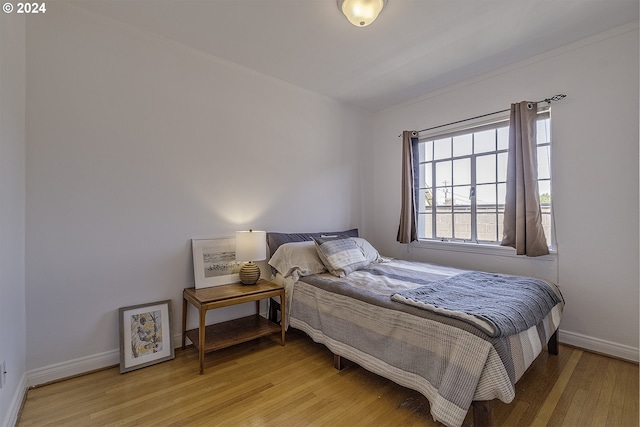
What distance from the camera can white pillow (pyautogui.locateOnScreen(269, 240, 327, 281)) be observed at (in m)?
2.61

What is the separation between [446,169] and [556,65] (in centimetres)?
130

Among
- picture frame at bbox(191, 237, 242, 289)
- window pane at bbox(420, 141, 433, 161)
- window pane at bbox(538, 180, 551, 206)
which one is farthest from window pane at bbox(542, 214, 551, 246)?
picture frame at bbox(191, 237, 242, 289)

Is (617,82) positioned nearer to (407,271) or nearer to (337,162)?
(407,271)

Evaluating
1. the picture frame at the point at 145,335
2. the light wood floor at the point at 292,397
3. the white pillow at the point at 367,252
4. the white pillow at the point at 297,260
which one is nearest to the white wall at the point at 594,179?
the light wood floor at the point at 292,397

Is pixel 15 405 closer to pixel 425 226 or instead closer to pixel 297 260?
pixel 297 260

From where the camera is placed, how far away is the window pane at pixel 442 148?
132 inches

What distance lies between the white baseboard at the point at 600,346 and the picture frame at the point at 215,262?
9.61 feet

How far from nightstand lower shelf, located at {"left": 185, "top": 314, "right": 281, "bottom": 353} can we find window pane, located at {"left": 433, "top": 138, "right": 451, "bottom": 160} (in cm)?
264

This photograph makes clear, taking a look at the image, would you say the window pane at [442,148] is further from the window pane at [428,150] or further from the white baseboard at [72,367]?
the white baseboard at [72,367]

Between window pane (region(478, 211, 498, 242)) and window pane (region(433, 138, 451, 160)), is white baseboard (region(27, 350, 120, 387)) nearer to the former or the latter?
window pane (region(478, 211, 498, 242))

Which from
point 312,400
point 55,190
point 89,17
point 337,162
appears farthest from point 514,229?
point 89,17

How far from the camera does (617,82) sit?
7.35ft

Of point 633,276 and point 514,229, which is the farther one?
point 514,229

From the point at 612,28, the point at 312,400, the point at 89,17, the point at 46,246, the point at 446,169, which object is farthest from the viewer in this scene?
the point at 446,169
